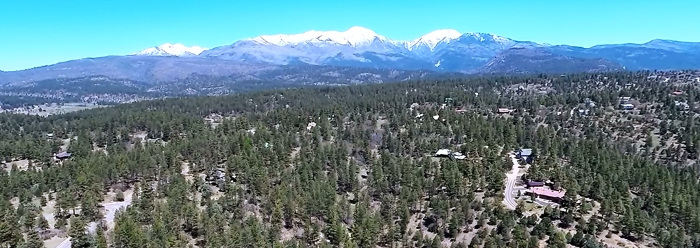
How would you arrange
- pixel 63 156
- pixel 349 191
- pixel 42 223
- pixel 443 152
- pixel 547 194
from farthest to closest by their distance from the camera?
pixel 63 156 → pixel 443 152 → pixel 349 191 → pixel 547 194 → pixel 42 223

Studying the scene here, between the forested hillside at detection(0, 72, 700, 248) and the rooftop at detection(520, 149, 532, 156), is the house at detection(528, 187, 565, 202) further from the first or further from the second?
the rooftop at detection(520, 149, 532, 156)

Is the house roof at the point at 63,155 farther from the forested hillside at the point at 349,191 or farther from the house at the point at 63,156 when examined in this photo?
the forested hillside at the point at 349,191

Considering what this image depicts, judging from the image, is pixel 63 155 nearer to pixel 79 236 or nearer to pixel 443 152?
pixel 79 236

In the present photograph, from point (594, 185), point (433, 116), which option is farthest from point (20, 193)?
point (433, 116)

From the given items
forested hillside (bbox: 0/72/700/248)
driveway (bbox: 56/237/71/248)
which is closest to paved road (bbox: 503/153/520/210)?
forested hillside (bbox: 0/72/700/248)

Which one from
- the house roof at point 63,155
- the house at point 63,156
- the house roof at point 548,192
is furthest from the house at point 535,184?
the house roof at point 63,155

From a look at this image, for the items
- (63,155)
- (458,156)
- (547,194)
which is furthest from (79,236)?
(458,156)
